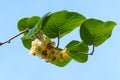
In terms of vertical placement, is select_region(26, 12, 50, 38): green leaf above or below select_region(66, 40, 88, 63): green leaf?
above

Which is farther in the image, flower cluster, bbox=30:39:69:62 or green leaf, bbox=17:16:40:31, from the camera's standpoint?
green leaf, bbox=17:16:40:31

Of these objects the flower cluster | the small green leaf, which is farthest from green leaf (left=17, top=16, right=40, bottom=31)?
the flower cluster

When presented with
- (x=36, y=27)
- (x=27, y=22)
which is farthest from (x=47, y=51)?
(x=27, y=22)

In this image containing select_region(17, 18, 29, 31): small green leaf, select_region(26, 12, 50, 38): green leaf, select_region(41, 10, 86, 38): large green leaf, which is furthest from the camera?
select_region(17, 18, 29, 31): small green leaf

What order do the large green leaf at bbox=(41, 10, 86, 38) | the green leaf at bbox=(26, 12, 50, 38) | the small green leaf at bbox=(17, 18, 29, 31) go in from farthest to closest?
1. the small green leaf at bbox=(17, 18, 29, 31)
2. the large green leaf at bbox=(41, 10, 86, 38)
3. the green leaf at bbox=(26, 12, 50, 38)

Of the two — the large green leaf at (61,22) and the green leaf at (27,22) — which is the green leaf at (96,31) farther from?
the green leaf at (27,22)

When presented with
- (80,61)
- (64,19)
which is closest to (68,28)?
(64,19)

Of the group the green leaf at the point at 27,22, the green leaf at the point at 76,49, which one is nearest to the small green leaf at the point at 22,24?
the green leaf at the point at 27,22

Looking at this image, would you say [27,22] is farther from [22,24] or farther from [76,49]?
[76,49]

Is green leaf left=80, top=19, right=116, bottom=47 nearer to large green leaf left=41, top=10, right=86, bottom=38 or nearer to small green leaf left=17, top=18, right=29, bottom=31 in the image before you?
large green leaf left=41, top=10, right=86, bottom=38
